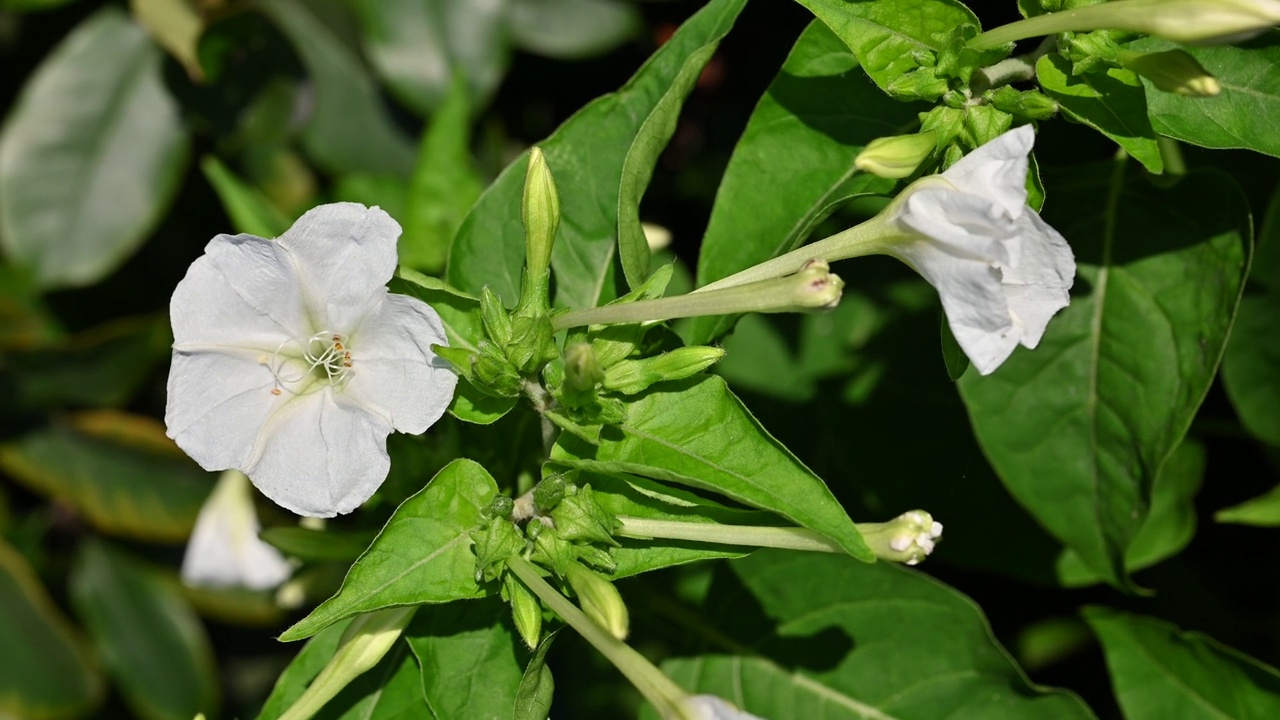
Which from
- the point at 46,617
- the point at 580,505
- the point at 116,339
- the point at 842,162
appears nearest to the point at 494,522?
the point at 580,505

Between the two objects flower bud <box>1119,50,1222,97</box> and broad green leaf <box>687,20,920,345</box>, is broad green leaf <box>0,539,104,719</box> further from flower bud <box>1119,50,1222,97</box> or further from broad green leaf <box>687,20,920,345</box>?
flower bud <box>1119,50,1222,97</box>

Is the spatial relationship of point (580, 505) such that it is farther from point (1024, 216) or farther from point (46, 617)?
point (46, 617)

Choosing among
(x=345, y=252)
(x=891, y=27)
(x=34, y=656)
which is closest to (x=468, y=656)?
(x=345, y=252)

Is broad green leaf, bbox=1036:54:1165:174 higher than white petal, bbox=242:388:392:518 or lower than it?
higher

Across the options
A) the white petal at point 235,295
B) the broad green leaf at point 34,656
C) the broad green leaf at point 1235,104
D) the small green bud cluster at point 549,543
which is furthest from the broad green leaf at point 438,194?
the broad green leaf at point 34,656

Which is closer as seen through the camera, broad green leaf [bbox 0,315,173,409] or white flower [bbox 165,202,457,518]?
white flower [bbox 165,202,457,518]

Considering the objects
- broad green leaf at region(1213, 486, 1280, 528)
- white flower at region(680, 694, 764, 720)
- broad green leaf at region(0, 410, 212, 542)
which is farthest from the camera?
broad green leaf at region(0, 410, 212, 542)

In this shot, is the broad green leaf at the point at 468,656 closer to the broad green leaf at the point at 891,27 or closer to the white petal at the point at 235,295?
the white petal at the point at 235,295

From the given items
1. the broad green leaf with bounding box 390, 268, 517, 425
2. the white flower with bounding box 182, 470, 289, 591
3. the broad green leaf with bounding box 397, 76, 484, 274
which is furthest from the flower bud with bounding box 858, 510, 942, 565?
the white flower with bounding box 182, 470, 289, 591
